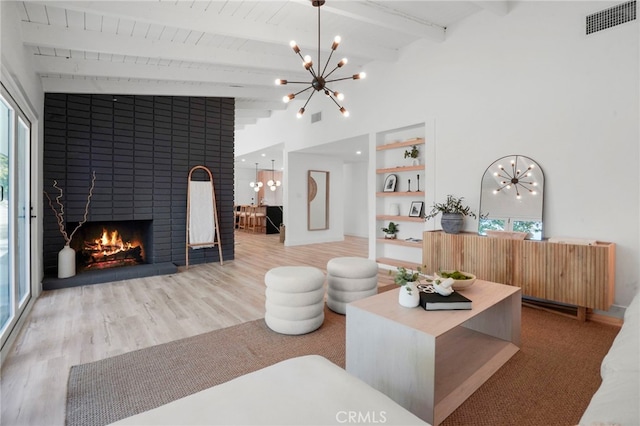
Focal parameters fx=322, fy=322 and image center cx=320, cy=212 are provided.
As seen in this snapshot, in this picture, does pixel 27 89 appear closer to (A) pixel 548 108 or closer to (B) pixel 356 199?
(A) pixel 548 108

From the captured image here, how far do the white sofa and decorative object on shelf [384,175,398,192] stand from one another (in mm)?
3919

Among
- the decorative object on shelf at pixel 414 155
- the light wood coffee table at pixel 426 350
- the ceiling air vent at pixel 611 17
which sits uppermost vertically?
the ceiling air vent at pixel 611 17

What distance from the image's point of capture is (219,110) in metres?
6.01

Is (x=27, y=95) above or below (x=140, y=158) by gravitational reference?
above

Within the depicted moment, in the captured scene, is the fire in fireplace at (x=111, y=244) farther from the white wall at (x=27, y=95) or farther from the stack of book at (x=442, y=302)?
the stack of book at (x=442, y=302)

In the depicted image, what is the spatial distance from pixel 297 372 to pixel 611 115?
3802mm

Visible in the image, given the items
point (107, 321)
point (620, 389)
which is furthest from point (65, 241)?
point (620, 389)

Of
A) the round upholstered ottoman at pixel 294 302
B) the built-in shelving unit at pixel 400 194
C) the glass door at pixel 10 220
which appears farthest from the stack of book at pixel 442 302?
the glass door at pixel 10 220

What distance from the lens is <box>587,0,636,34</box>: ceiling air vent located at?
300 cm

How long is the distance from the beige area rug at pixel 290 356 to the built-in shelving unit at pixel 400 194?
2297 mm

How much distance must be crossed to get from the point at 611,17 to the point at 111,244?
714cm

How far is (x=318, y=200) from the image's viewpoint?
8.67 metres

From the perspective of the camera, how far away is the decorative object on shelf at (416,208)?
5.01 meters

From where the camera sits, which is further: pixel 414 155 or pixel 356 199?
pixel 356 199
